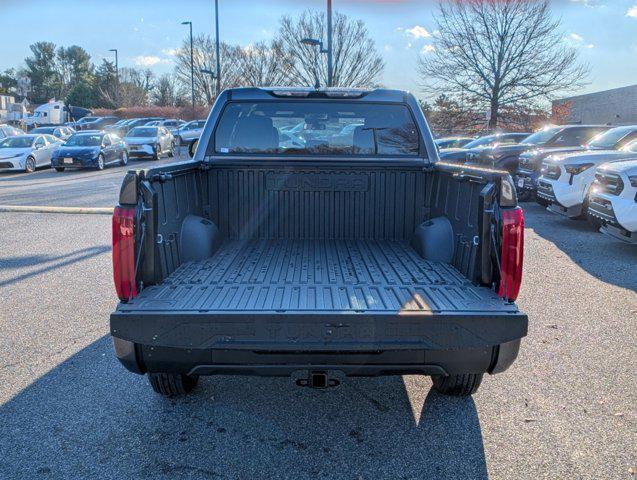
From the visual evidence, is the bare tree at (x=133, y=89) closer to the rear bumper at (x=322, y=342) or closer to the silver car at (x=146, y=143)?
the silver car at (x=146, y=143)

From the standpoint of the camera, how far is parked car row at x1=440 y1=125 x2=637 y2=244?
7.70 metres

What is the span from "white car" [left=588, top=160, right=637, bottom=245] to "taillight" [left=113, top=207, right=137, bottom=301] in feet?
22.6

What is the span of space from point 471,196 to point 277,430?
6.12ft

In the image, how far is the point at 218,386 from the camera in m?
3.94

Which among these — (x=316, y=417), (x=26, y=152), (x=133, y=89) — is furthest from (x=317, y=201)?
(x=133, y=89)

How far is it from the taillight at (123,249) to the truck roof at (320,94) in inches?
77.5

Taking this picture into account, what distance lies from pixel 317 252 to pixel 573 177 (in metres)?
7.55

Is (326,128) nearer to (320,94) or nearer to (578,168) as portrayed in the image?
(320,94)

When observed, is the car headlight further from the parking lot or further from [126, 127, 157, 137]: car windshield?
[126, 127, 157, 137]: car windshield

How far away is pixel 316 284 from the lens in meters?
3.29

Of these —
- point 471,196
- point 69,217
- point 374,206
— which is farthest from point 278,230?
point 69,217

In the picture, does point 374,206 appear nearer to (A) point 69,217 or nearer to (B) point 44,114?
(A) point 69,217

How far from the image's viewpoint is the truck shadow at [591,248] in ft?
23.2

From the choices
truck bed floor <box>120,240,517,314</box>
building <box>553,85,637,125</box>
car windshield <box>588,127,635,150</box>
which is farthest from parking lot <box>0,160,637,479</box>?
building <box>553,85,637,125</box>
